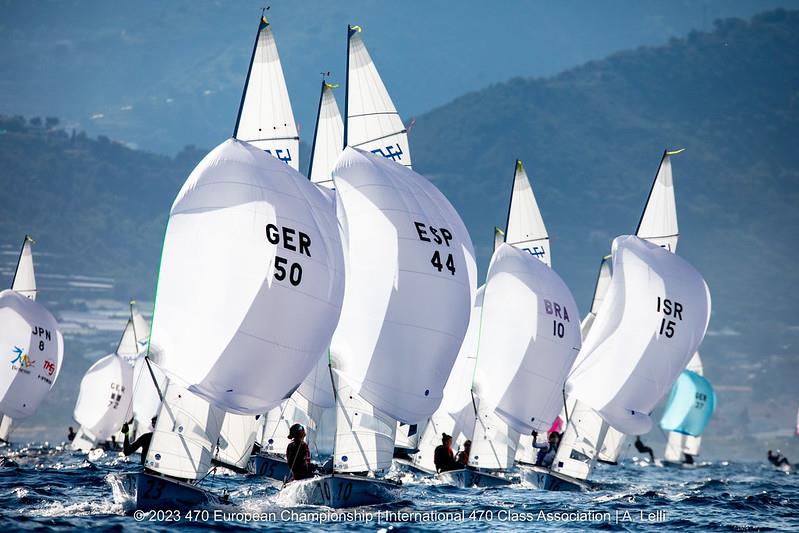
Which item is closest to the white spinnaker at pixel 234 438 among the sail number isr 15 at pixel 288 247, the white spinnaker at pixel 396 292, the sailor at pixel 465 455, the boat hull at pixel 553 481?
the white spinnaker at pixel 396 292

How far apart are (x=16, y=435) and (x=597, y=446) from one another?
510 ft

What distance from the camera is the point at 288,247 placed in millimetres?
23109

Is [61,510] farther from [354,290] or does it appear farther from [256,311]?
[354,290]

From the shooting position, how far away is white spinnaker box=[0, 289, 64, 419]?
41.4 metres

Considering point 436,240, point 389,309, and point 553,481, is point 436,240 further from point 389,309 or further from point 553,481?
point 553,481

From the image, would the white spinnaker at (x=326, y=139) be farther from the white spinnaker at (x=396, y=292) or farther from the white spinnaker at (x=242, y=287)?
the white spinnaker at (x=242, y=287)

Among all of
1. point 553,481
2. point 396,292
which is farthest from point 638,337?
point 396,292

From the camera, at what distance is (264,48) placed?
26.7m

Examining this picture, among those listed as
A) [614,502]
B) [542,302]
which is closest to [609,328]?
[542,302]

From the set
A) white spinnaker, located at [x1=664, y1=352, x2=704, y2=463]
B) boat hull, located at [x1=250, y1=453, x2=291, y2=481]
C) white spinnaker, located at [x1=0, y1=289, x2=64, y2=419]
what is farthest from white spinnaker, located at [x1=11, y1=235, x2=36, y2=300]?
white spinnaker, located at [x1=664, y1=352, x2=704, y2=463]

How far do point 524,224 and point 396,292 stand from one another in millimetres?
12969

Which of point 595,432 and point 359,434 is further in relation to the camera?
point 595,432

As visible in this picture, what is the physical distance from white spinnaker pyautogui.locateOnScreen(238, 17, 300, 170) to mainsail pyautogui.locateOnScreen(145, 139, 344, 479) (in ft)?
9.72

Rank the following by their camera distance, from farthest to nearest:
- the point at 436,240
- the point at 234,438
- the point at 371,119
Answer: the point at 371,119, the point at 234,438, the point at 436,240
